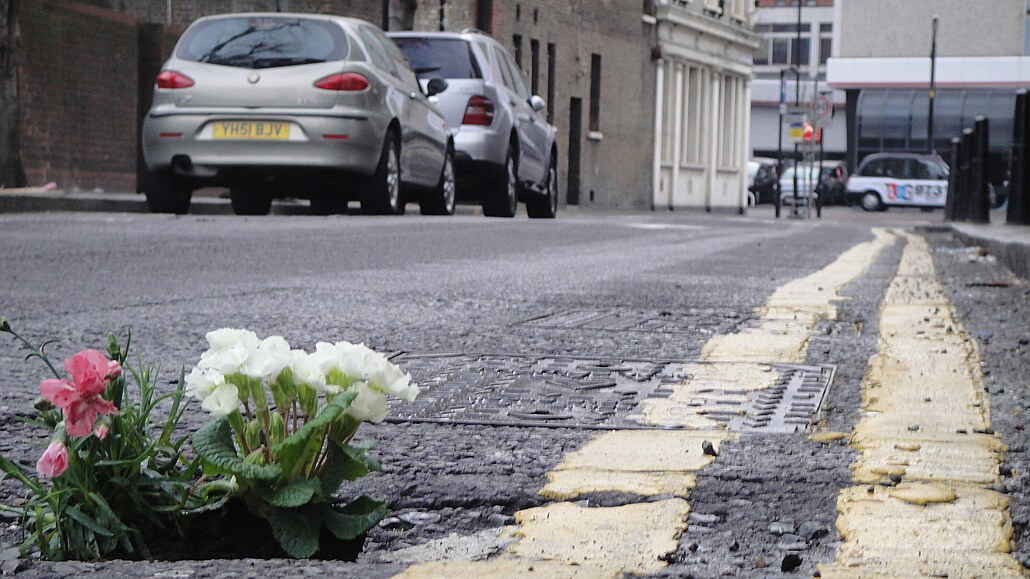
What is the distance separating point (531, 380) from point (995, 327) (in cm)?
207

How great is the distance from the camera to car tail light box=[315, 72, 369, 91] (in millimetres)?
12273

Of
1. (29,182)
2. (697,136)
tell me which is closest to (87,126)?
(29,182)

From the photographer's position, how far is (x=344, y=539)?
77.7 inches

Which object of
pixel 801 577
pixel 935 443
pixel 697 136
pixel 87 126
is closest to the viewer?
pixel 801 577

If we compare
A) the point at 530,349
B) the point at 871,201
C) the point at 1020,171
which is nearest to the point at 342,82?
the point at 1020,171

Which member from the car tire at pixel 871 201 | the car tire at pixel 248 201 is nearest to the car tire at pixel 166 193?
the car tire at pixel 248 201

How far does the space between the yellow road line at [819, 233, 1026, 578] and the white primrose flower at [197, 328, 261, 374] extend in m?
0.75

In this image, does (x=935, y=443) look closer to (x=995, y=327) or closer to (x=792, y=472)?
(x=792, y=472)

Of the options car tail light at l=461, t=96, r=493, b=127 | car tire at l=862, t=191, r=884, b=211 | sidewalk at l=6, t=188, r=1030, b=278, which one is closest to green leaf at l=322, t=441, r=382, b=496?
sidewalk at l=6, t=188, r=1030, b=278

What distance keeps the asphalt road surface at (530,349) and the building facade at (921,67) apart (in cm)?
5339

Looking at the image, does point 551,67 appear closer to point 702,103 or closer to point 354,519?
point 702,103

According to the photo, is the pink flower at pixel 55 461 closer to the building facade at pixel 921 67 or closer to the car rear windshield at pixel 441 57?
the car rear windshield at pixel 441 57

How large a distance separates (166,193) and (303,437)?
37.2ft

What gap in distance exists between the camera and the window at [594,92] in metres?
39.0
